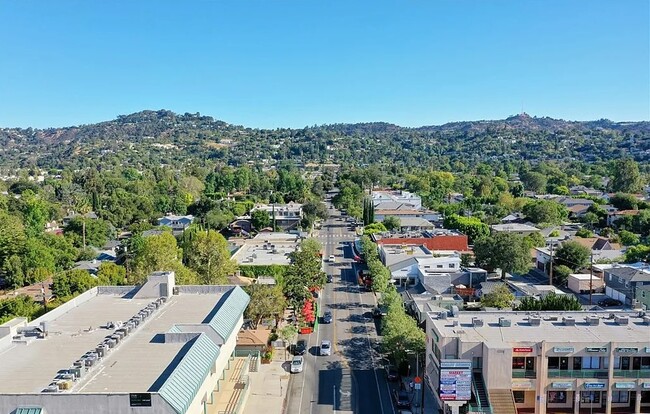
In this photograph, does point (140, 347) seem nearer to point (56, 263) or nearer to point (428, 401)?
point (428, 401)

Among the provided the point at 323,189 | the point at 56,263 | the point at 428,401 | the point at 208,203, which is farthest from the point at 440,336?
the point at 323,189

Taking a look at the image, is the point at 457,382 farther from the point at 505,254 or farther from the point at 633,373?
the point at 505,254

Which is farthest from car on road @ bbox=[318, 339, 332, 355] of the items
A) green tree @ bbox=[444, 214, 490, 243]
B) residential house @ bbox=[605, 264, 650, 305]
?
green tree @ bbox=[444, 214, 490, 243]

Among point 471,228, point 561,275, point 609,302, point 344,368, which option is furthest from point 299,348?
point 471,228

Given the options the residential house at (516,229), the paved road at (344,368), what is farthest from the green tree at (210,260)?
the residential house at (516,229)

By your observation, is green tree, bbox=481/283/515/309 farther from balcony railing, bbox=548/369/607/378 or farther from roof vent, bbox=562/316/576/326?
balcony railing, bbox=548/369/607/378

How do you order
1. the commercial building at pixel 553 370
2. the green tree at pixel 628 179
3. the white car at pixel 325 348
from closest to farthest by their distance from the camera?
the commercial building at pixel 553 370 → the white car at pixel 325 348 → the green tree at pixel 628 179

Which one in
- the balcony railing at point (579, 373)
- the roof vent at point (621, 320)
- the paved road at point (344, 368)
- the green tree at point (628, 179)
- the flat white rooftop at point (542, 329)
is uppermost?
the green tree at point (628, 179)

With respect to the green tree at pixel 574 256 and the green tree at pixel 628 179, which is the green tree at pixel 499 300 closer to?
the green tree at pixel 574 256
